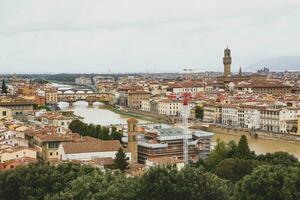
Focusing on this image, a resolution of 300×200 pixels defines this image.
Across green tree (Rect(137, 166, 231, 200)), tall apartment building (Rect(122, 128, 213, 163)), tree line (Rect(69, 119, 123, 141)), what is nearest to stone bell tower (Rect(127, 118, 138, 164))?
tall apartment building (Rect(122, 128, 213, 163))

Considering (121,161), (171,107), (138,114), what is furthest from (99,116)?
(121,161)

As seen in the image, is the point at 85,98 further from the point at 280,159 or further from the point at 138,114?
the point at 280,159

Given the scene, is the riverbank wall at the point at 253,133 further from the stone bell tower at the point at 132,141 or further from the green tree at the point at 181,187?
the green tree at the point at 181,187

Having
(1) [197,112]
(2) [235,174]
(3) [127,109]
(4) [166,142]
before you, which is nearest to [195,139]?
(4) [166,142]

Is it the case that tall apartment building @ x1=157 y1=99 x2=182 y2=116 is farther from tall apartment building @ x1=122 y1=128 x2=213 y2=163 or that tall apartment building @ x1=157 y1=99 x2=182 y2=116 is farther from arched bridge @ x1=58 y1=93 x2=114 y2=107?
tall apartment building @ x1=122 y1=128 x2=213 y2=163

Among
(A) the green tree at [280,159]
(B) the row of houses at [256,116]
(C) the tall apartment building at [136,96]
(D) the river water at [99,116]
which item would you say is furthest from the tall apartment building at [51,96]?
(A) the green tree at [280,159]

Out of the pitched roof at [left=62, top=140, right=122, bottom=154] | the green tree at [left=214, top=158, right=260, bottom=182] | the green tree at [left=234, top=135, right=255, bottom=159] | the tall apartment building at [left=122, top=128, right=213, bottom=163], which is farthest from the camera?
the tall apartment building at [left=122, top=128, right=213, bottom=163]
